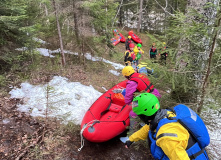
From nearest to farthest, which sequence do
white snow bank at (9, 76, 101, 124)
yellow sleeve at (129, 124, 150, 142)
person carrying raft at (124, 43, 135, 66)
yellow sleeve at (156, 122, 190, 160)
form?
yellow sleeve at (156, 122, 190, 160)
yellow sleeve at (129, 124, 150, 142)
white snow bank at (9, 76, 101, 124)
person carrying raft at (124, 43, 135, 66)

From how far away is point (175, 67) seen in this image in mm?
3438

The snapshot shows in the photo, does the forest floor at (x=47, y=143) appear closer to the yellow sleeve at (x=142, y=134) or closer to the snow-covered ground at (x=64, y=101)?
the snow-covered ground at (x=64, y=101)

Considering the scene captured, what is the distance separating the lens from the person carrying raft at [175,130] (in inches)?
85.8

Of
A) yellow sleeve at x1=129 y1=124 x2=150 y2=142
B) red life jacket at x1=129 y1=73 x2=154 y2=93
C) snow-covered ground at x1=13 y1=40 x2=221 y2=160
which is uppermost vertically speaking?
red life jacket at x1=129 y1=73 x2=154 y2=93

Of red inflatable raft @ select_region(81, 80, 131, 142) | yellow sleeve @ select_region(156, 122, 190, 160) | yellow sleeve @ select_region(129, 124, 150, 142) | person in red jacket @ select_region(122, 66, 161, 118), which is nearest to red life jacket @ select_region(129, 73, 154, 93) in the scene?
person in red jacket @ select_region(122, 66, 161, 118)

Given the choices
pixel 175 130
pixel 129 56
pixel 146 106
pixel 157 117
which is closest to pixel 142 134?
pixel 157 117

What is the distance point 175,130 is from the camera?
2.25 metres

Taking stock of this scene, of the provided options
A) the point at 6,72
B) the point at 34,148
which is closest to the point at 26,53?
the point at 6,72

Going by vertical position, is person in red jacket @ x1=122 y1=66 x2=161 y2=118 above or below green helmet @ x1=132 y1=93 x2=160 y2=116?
below

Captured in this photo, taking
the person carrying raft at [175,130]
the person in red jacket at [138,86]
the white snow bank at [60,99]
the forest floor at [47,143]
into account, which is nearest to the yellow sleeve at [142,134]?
the person carrying raft at [175,130]

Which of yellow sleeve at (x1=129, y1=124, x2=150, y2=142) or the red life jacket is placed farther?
the red life jacket

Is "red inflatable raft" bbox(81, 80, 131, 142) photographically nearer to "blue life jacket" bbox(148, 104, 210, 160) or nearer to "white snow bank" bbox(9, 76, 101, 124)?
"white snow bank" bbox(9, 76, 101, 124)

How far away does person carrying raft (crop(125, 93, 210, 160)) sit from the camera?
2.18 metres

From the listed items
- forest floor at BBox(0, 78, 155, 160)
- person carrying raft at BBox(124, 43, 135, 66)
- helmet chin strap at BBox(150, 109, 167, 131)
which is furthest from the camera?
person carrying raft at BBox(124, 43, 135, 66)
